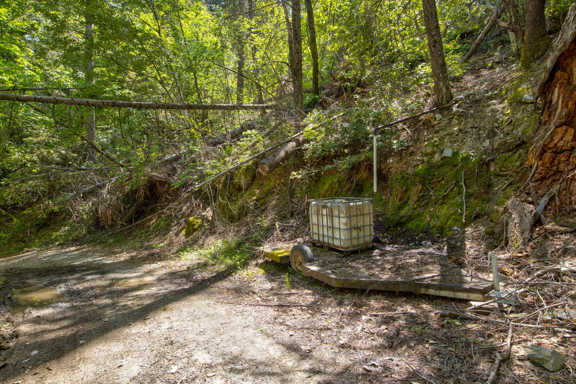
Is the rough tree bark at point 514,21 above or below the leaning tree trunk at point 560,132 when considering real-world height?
above

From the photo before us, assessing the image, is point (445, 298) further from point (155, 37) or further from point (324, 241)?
point (155, 37)

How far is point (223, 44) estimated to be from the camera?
8.73 m

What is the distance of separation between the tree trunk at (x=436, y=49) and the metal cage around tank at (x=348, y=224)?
128 inches

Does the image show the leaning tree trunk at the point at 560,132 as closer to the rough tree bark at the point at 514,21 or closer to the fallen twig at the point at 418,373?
the fallen twig at the point at 418,373

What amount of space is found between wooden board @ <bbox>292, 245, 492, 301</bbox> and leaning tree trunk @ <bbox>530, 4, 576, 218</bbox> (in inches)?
60.5

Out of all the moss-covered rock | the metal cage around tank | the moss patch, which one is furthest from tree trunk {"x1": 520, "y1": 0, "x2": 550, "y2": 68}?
the moss-covered rock

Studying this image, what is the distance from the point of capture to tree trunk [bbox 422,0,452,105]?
5.62 metres

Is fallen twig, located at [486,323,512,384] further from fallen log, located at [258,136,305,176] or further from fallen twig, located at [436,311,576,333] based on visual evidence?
fallen log, located at [258,136,305,176]

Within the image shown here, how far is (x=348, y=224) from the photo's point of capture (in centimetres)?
440

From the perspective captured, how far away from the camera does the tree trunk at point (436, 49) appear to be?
221 inches

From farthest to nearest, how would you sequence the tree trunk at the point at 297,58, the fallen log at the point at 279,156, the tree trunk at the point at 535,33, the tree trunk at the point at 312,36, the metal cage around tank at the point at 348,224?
the tree trunk at the point at 312,36 < the tree trunk at the point at 297,58 < the fallen log at the point at 279,156 < the tree trunk at the point at 535,33 < the metal cage around tank at the point at 348,224

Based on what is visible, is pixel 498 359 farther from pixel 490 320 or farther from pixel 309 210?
pixel 309 210

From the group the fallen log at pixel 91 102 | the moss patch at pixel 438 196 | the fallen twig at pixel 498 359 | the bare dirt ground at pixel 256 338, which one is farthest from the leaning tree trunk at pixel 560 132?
the fallen log at pixel 91 102

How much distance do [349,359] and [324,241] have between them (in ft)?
8.50
